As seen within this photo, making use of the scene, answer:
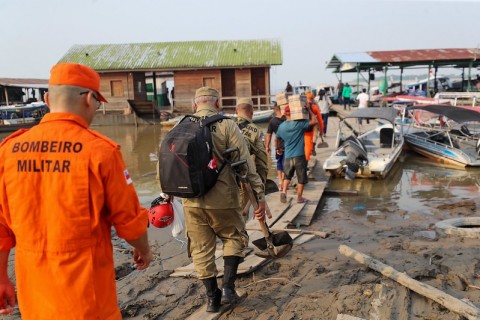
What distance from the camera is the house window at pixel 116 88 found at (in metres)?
31.8

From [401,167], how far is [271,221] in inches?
300

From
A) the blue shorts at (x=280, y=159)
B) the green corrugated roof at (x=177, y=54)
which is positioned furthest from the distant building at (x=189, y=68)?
the blue shorts at (x=280, y=159)

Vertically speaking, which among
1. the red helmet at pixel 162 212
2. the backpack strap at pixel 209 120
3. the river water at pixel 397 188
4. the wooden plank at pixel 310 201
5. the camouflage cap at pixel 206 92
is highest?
the camouflage cap at pixel 206 92

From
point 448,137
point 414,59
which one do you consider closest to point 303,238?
point 448,137

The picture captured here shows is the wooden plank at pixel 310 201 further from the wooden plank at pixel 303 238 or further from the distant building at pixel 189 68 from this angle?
the distant building at pixel 189 68

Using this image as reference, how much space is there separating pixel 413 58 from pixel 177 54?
55.3 ft

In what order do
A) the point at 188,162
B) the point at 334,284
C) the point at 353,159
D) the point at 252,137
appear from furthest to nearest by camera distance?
the point at 353,159 → the point at 252,137 → the point at 334,284 → the point at 188,162

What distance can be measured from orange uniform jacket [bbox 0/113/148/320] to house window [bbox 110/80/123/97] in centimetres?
3136

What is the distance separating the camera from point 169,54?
105 feet

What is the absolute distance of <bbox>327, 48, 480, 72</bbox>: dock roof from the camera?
1021 inches

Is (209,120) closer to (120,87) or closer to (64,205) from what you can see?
(64,205)

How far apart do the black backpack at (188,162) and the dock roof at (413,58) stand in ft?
79.6

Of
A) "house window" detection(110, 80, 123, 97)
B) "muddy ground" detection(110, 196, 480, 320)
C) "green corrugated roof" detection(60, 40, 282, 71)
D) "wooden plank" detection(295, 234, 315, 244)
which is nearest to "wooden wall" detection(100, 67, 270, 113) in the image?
"house window" detection(110, 80, 123, 97)

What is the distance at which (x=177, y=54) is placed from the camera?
31.7 metres
